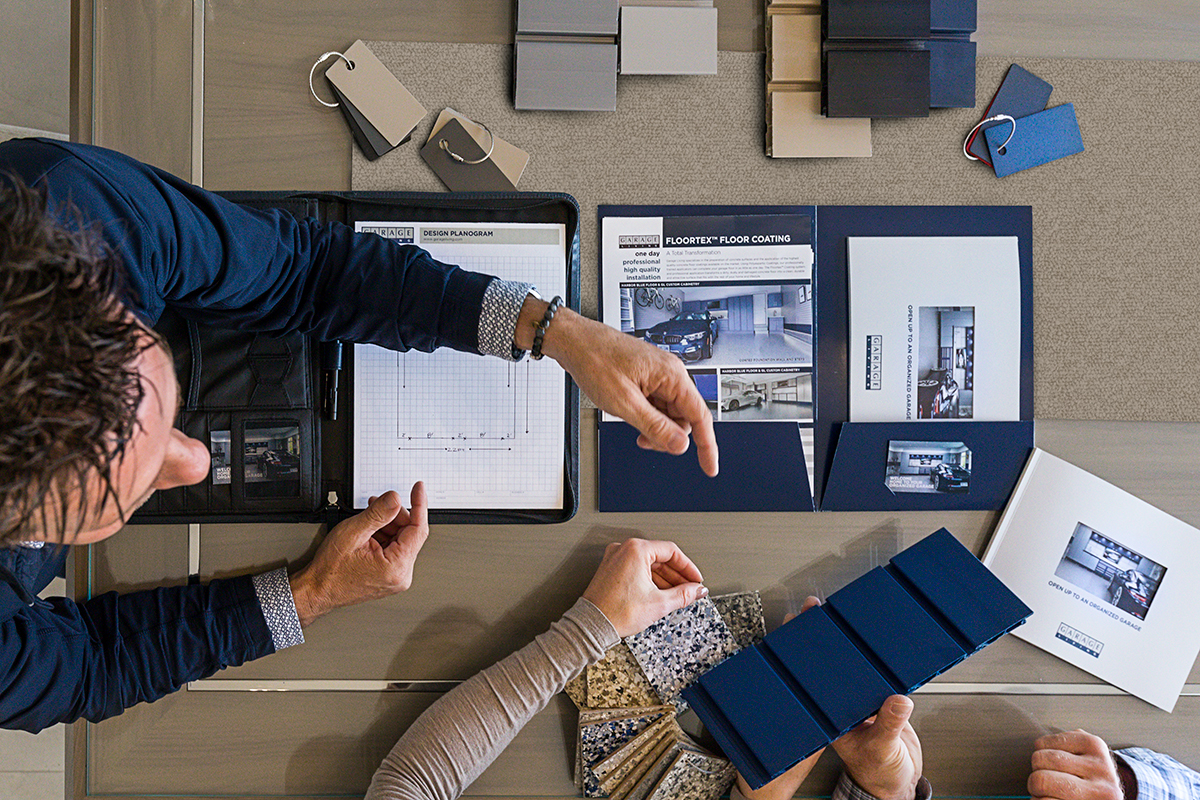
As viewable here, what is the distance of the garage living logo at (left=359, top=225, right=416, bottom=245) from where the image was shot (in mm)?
1024

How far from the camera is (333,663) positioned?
1.02m

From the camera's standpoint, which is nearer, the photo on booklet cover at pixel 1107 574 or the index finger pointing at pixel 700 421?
the index finger pointing at pixel 700 421

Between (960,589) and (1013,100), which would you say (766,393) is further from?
(1013,100)

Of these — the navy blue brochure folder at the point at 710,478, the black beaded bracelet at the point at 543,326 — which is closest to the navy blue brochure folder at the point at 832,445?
the navy blue brochure folder at the point at 710,478

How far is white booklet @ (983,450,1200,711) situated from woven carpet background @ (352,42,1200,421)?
0.44 ft

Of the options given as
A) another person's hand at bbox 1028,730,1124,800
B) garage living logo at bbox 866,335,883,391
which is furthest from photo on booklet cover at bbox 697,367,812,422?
another person's hand at bbox 1028,730,1124,800

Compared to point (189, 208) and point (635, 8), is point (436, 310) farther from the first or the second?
point (635, 8)

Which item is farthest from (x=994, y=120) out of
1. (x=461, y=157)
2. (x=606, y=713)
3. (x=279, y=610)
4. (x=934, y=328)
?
(x=279, y=610)

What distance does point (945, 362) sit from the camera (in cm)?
104

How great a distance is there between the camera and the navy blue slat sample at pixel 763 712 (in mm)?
909

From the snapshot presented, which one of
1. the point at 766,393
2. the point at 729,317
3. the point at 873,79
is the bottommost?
the point at 766,393

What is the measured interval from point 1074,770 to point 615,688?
2.07ft

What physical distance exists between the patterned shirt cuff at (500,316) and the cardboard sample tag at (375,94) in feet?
1.11

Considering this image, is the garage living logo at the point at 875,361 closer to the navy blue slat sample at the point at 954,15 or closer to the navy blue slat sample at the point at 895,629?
the navy blue slat sample at the point at 895,629
